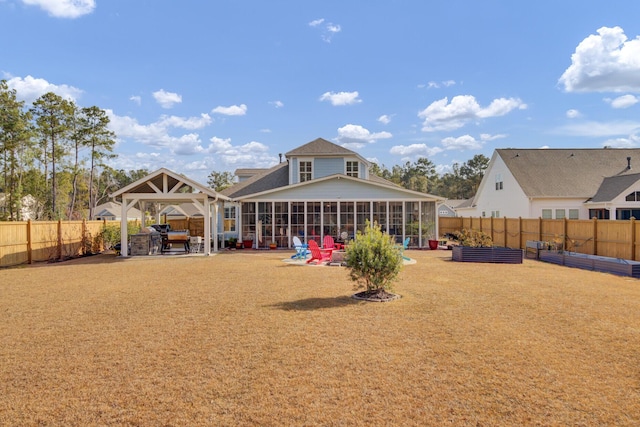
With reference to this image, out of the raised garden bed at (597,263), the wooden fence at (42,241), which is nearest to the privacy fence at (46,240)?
the wooden fence at (42,241)

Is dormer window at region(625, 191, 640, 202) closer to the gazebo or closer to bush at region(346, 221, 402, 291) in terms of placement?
bush at region(346, 221, 402, 291)

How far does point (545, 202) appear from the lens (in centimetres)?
2614

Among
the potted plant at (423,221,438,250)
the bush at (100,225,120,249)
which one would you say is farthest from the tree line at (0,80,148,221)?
the potted plant at (423,221,438,250)

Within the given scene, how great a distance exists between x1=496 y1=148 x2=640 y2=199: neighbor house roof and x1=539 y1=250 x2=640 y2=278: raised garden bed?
10908mm

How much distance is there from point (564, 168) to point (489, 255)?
17.1 metres

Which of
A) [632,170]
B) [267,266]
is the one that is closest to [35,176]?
[267,266]

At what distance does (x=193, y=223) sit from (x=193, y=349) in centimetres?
2547

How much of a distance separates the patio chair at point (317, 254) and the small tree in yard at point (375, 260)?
598 centimetres

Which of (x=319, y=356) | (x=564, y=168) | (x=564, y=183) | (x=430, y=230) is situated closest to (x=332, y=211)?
(x=430, y=230)

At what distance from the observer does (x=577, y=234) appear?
17.0 meters

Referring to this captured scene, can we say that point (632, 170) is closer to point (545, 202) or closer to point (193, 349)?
point (545, 202)

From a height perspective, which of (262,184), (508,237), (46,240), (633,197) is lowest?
(508,237)

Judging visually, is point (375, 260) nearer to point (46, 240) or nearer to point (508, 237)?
point (46, 240)

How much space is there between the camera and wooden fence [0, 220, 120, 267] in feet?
50.2
